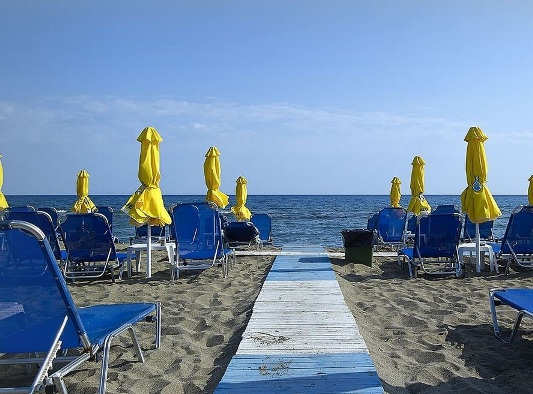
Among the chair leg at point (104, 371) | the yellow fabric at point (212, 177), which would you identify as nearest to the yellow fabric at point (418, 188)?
the yellow fabric at point (212, 177)

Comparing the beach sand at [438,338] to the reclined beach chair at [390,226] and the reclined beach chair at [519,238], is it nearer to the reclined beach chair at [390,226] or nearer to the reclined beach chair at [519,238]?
the reclined beach chair at [519,238]

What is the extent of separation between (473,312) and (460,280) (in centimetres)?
215

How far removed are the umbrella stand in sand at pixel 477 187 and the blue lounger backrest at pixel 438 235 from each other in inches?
23.3

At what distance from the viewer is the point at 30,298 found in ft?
8.20

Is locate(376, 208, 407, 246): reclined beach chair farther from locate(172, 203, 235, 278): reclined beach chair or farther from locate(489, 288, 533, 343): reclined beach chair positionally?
locate(489, 288, 533, 343): reclined beach chair

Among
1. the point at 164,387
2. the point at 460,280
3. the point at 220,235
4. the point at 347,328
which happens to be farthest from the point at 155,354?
the point at 460,280

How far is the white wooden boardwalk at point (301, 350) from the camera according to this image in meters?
2.75

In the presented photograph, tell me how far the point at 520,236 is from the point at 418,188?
4149 mm

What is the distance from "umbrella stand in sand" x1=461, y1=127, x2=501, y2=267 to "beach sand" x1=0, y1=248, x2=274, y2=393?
3.27 meters

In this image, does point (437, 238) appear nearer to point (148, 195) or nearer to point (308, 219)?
point (148, 195)

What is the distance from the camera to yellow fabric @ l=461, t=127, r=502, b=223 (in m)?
7.48

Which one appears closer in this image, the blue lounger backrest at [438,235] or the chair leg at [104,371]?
the chair leg at [104,371]

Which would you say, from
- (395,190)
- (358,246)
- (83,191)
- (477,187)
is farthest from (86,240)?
(395,190)

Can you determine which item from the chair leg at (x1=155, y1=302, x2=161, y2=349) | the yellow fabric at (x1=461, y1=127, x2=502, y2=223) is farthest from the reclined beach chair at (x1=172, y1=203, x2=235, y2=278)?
the yellow fabric at (x1=461, y1=127, x2=502, y2=223)
